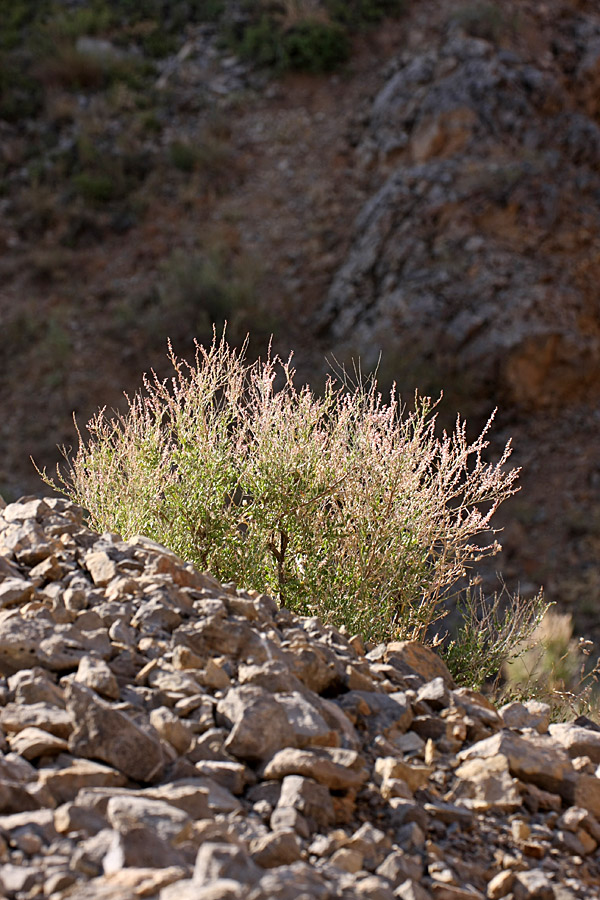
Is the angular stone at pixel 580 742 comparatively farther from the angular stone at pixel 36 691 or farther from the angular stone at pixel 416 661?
the angular stone at pixel 36 691

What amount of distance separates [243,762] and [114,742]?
372mm

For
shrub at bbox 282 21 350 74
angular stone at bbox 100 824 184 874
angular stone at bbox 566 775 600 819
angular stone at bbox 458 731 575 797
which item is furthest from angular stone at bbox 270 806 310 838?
shrub at bbox 282 21 350 74

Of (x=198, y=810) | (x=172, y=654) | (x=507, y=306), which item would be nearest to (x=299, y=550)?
(x=172, y=654)

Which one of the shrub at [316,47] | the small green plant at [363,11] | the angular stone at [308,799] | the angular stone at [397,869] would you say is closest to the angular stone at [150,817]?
the angular stone at [308,799]

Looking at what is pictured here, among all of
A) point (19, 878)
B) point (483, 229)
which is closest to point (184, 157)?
point (483, 229)

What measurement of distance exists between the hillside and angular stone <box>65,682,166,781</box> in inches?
297

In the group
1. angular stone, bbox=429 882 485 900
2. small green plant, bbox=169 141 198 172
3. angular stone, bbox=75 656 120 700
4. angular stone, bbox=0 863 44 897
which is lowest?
angular stone, bbox=429 882 485 900

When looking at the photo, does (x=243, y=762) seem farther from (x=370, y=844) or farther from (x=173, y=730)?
(x=370, y=844)

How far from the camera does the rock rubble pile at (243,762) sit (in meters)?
1.83

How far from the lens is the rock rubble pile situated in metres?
1.83

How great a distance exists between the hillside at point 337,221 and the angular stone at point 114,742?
754cm

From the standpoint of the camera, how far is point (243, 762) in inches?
93.7

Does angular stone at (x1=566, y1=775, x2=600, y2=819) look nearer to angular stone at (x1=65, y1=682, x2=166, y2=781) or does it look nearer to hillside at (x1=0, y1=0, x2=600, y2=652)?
angular stone at (x1=65, y1=682, x2=166, y2=781)

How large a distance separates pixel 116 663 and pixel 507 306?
31.0 feet
